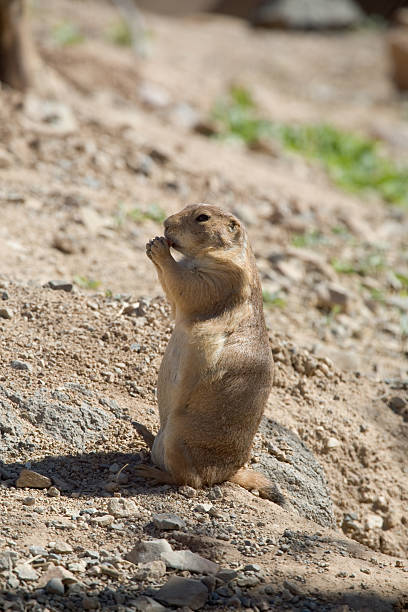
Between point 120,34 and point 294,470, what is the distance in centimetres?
1124

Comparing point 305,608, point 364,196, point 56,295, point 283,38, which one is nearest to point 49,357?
point 56,295

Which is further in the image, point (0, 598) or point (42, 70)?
point (42, 70)

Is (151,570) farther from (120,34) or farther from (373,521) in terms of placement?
(120,34)

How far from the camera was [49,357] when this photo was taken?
5.01 metres

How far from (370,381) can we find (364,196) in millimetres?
5546

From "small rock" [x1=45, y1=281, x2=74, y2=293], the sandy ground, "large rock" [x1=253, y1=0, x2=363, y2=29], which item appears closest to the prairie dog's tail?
the sandy ground

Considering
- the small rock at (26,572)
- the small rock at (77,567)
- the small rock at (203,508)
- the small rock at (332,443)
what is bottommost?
the small rock at (332,443)

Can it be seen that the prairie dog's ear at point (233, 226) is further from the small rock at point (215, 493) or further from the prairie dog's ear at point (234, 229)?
the small rock at point (215, 493)

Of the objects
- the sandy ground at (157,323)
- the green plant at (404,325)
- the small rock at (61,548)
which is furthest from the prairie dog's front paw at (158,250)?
the green plant at (404,325)

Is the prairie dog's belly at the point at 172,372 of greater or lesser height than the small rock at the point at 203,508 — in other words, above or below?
above

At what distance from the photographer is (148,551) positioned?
3.62m

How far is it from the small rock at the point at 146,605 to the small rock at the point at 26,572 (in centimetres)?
41

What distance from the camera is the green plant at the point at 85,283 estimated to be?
6.33m

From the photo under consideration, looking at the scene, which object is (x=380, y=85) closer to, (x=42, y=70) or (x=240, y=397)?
(x=42, y=70)
